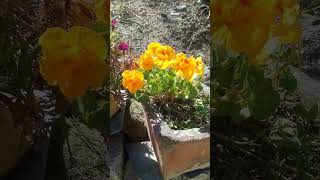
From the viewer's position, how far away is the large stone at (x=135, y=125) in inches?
44.6

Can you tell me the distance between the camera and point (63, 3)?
988 mm

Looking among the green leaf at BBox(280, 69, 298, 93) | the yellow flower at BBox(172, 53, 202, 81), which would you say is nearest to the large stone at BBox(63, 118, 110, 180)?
the yellow flower at BBox(172, 53, 202, 81)

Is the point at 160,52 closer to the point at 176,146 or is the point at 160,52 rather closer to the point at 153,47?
the point at 153,47

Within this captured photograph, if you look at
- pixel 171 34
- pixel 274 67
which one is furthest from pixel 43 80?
pixel 274 67

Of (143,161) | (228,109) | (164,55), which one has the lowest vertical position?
(143,161)

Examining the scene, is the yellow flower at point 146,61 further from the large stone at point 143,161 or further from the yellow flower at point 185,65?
the large stone at point 143,161

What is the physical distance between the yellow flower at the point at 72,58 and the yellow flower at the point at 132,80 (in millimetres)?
81

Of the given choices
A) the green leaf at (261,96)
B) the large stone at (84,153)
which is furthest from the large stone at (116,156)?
the green leaf at (261,96)

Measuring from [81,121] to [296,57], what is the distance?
1.47 ft

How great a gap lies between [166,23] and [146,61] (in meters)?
0.09

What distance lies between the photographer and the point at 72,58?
994 millimetres

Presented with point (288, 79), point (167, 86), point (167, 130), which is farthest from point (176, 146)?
point (288, 79)

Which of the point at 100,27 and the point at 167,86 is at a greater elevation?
the point at 100,27

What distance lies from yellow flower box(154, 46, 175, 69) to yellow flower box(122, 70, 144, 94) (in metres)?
0.05
